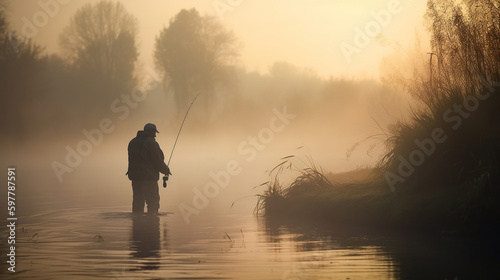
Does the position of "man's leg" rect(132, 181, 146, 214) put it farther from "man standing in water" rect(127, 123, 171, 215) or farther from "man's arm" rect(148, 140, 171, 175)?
"man's arm" rect(148, 140, 171, 175)

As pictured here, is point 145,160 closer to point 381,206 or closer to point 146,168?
point 146,168

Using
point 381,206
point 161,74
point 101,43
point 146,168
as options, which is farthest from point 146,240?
point 161,74

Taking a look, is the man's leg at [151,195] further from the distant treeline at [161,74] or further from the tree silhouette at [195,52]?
the tree silhouette at [195,52]

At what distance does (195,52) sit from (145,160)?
1666 inches

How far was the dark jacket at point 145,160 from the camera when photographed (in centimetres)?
1595

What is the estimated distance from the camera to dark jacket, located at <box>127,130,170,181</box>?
15.9 metres

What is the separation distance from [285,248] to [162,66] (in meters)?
49.5

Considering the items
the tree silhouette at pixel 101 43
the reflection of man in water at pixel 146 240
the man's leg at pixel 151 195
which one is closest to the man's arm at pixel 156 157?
the man's leg at pixel 151 195

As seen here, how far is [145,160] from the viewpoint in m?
16.0

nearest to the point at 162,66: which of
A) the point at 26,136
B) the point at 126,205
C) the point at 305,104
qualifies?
the point at 305,104

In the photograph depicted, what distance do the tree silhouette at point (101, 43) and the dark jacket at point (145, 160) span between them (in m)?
40.9

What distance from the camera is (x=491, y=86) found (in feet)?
45.1

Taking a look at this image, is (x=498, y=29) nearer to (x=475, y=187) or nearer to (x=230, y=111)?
(x=475, y=187)

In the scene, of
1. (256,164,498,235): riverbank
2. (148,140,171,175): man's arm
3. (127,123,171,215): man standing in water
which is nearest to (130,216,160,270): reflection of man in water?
(127,123,171,215): man standing in water
